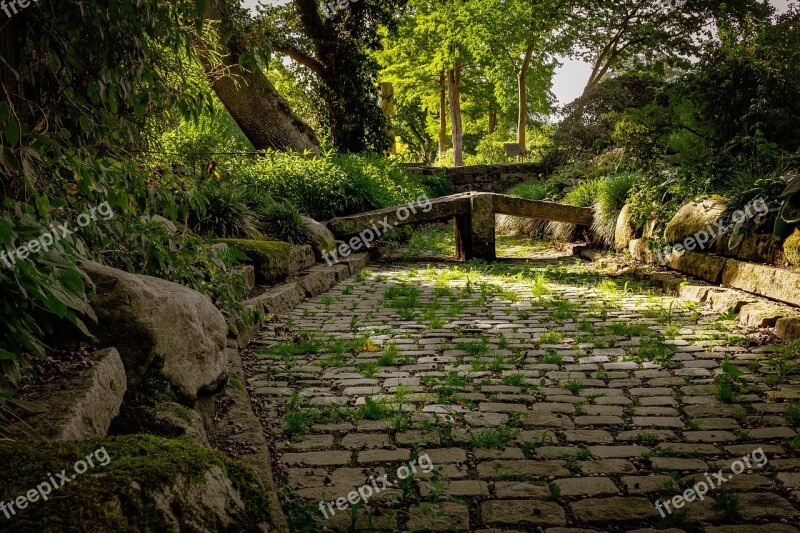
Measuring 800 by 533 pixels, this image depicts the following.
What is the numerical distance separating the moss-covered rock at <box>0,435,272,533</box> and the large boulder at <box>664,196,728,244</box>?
713 centimetres

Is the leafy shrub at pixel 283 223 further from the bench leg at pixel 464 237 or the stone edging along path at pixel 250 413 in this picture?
the bench leg at pixel 464 237

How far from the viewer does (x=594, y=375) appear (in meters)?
A: 4.73

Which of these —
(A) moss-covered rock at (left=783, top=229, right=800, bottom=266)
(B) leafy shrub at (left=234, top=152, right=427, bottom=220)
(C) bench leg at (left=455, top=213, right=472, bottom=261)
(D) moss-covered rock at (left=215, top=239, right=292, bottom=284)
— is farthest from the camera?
(C) bench leg at (left=455, top=213, right=472, bottom=261)

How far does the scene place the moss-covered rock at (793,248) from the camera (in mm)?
6145

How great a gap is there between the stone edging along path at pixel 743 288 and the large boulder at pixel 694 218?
0.27 metres

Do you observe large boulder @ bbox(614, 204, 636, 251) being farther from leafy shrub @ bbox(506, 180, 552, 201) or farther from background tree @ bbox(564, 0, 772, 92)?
background tree @ bbox(564, 0, 772, 92)

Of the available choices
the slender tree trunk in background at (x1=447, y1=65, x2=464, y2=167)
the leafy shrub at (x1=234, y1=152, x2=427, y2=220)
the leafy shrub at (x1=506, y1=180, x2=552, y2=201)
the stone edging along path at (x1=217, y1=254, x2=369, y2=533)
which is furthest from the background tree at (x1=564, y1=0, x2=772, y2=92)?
the stone edging along path at (x1=217, y1=254, x2=369, y2=533)

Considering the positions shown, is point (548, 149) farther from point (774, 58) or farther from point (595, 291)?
A: point (595, 291)

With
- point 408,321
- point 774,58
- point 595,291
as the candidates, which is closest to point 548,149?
point 774,58

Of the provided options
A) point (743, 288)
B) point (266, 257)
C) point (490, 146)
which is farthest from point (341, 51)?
point (490, 146)

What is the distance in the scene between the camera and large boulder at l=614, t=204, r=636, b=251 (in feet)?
33.4

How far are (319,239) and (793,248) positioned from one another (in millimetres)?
5817

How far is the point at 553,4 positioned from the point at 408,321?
22.5m

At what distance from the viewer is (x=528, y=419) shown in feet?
12.7
